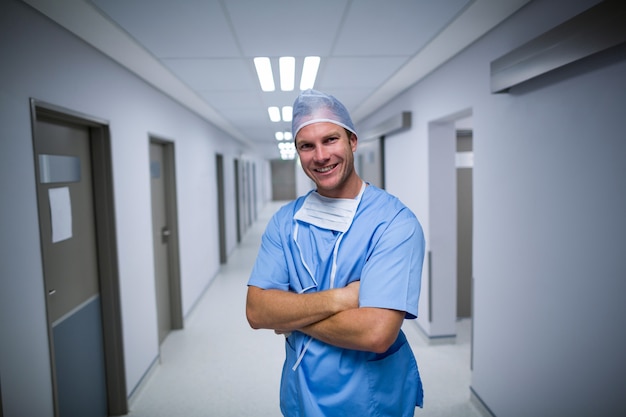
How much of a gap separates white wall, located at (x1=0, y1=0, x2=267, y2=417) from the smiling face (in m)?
1.17

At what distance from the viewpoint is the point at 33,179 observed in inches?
63.8

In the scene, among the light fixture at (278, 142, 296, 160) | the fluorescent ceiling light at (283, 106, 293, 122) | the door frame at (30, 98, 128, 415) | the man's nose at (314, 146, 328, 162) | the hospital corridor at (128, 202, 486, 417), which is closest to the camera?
the man's nose at (314, 146, 328, 162)

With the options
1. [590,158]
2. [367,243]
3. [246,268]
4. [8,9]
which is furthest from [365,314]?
[246,268]

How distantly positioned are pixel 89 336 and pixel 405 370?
6.54 ft

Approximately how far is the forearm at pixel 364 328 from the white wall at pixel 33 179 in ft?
4.19

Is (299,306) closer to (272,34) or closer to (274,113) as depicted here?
(272,34)

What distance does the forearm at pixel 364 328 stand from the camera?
1068mm

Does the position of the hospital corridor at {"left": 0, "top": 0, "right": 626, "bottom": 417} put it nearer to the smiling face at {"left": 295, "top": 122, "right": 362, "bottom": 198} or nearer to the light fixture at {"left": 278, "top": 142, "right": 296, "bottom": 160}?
the smiling face at {"left": 295, "top": 122, "right": 362, "bottom": 198}

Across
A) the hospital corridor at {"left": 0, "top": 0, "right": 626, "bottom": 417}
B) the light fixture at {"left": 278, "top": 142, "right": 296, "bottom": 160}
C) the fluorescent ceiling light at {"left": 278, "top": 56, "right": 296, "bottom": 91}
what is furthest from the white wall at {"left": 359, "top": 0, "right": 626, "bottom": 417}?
the light fixture at {"left": 278, "top": 142, "right": 296, "bottom": 160}

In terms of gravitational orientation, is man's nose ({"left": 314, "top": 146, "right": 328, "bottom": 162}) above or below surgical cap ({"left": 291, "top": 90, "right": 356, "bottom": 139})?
below

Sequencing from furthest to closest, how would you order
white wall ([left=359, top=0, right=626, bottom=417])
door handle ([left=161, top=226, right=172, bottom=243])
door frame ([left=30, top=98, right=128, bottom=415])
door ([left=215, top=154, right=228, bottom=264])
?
door ([left=215, top=154, right=228, bottom=264]), door handle ([left=161, top=226, right=172, bottom=243]), door frame ([left=30, top=98, right=128, bottom=415]), white wall ([left=359, top=0, right=626, bottom=417])

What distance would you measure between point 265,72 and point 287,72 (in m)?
0.17

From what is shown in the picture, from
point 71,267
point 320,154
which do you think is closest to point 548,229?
point 320,154

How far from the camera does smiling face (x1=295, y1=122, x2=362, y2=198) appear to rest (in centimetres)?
123
